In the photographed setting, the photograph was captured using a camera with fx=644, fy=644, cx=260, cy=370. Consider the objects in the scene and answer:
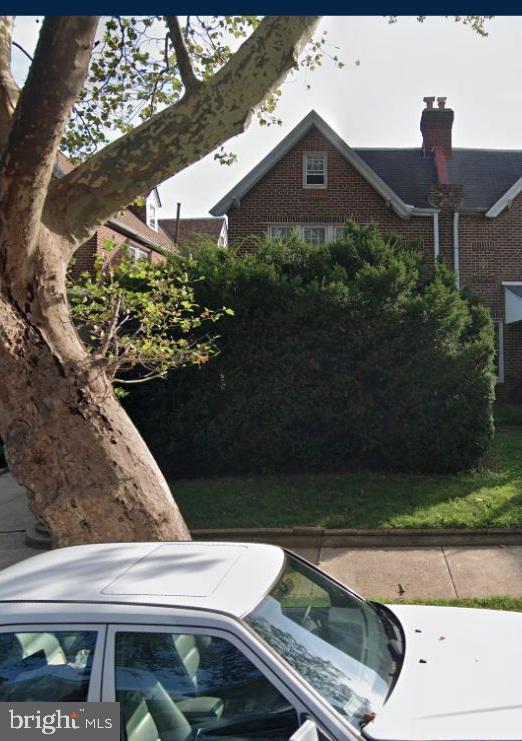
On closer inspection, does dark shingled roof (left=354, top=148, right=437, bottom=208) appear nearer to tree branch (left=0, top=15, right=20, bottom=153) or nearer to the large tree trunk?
tree branch (left=0, top=15, right=20, bottom=153)

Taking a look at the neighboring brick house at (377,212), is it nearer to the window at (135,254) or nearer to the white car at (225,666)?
the window at (135,254)

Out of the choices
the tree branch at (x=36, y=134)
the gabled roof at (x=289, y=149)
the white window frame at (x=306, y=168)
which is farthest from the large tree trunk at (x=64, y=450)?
the white window frame at (x=306, y=168)

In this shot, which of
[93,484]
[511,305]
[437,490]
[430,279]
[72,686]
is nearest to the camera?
[72,686]

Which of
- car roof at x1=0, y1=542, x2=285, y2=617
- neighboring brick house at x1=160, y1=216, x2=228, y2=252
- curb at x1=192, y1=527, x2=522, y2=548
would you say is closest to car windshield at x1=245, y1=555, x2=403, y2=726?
car roof at x1=0, y1=542, x2=285, y2=617

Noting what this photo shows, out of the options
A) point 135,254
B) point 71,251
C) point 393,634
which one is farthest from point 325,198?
point 393,634

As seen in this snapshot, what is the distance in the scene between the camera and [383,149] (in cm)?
2042

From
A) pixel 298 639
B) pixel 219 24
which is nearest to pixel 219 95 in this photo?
pixel 219 24

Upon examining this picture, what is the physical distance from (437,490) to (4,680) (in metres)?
7.50

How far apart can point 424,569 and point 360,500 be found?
6.88 feet

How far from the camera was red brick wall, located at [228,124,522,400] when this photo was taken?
1778 cm

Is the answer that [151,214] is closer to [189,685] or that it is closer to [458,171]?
[458,171]

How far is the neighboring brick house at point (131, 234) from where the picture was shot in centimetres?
1675

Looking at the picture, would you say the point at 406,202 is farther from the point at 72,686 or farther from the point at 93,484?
the point at 72,686

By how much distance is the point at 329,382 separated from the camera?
9922 mm
